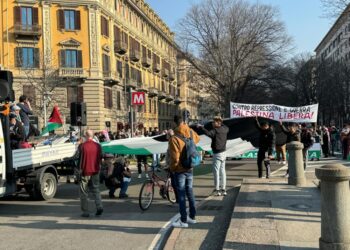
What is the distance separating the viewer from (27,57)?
48625 millimetres

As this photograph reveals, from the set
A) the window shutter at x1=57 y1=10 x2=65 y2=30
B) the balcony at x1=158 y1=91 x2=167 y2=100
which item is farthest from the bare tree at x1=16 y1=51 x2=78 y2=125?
the balcony at x1=158 y1=91 x2=167 y2=100

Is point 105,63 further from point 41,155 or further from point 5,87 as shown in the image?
point 5,87

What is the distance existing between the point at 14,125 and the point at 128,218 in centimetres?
453

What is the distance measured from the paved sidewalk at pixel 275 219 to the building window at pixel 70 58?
136 ft

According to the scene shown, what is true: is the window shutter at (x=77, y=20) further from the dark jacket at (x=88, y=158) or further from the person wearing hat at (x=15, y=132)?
the dark jacket at (x=88, y=158)

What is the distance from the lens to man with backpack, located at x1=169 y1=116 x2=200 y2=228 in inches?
315

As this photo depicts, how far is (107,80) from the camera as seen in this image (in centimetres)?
5253

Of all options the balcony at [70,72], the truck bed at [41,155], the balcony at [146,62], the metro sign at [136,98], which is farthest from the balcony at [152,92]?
the truck bed at [41,155]

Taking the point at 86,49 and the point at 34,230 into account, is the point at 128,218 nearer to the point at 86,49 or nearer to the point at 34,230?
the point at 34,230

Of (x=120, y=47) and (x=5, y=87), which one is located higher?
(x=120, y=47)

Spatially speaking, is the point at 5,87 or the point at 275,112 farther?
the point at 275,112

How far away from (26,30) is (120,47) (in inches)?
490

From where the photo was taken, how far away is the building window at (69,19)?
49.8 metres

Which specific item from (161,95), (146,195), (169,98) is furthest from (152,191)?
(169,98)
